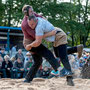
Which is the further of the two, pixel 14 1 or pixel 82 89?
pixel 14 1

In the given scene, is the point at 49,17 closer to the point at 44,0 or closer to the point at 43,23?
the point at 44,0

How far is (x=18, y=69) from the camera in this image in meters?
8.66

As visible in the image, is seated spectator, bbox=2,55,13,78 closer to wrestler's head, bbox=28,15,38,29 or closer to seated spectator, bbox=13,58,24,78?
seated spectator, bbox=13,58,24,78

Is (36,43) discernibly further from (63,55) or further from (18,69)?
(18,69)

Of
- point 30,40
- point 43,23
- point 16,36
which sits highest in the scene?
point 43,23

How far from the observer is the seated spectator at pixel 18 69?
8649 millimetres

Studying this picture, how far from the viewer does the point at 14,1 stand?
24.2 metres

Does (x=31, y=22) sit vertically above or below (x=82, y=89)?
above

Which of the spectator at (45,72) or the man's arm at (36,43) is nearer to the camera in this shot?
the man's arm at (36,43)

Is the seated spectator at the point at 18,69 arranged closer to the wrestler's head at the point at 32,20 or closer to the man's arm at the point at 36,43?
the man's arm at the point at 36,43

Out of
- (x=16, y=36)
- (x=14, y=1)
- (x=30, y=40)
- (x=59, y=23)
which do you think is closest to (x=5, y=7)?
(x=14, y=1)

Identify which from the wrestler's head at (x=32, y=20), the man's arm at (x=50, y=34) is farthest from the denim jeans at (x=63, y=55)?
the wrestler's head at (x=32, y=20)

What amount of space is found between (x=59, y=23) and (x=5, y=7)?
225 inches

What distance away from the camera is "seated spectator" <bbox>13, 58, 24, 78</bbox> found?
865cm
